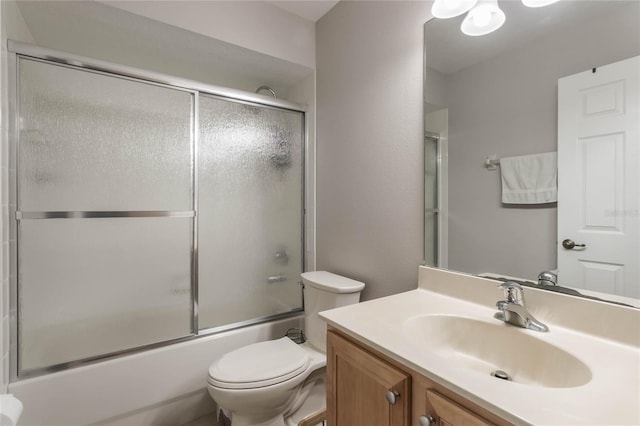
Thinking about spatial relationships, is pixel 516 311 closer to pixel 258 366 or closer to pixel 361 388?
pixel 361 388

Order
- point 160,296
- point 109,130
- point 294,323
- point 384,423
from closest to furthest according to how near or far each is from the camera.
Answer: point 384,423 < point 109,130 < point 160,296 < point 294,323

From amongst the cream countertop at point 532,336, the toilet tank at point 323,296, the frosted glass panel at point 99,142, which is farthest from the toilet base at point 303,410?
the frosted glass panel at point 99,142

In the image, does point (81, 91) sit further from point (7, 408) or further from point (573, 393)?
point (573, 393)

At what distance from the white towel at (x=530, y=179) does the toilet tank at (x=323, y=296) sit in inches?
33.2

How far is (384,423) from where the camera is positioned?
2.56 feet

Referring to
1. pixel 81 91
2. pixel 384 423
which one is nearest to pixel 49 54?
pixel 81 91

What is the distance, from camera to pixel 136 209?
1548mm

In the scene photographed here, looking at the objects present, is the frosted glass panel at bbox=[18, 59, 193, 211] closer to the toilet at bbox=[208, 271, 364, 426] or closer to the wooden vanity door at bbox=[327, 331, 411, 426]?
the toilet at bbox=[208, 271, 364, 426]

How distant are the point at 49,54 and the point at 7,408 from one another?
1392 mm

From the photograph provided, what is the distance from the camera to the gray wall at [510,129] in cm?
89

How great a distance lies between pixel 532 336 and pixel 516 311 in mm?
75

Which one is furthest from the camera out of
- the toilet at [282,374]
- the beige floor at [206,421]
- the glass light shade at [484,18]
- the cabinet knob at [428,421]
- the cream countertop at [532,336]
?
the beige floor at [206,421]

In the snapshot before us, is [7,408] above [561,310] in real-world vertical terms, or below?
below

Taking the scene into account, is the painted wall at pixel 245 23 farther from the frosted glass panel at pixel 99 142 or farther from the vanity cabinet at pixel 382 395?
the vanity cabinet at pixel 382 395
